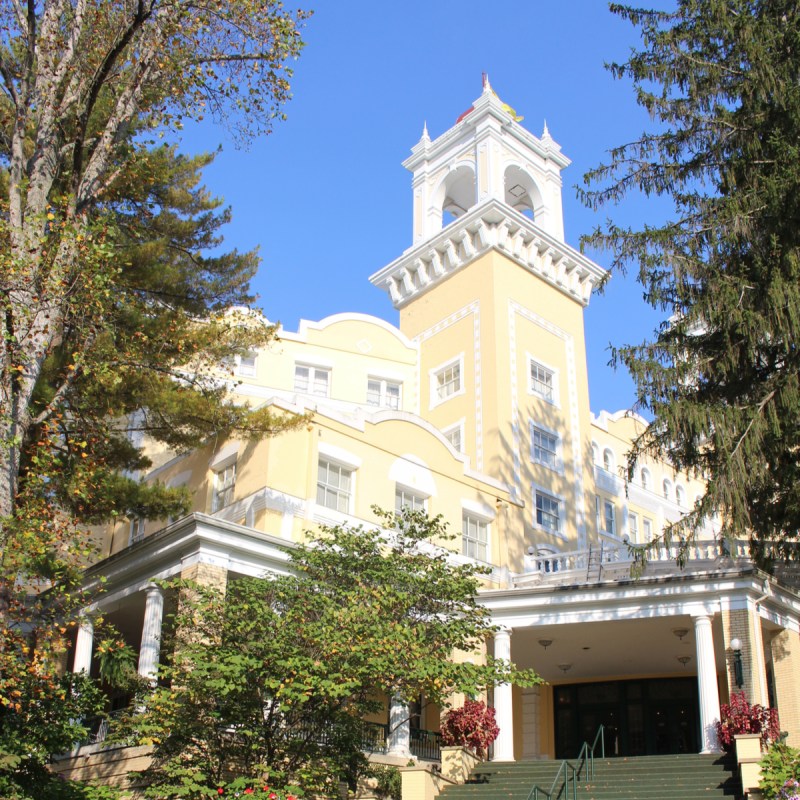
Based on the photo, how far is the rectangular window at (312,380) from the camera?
3416 cm

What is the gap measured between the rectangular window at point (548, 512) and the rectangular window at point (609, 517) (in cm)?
489

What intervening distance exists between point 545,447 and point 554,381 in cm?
279

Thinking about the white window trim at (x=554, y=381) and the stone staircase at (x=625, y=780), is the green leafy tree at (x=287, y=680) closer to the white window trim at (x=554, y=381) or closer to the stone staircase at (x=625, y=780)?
the stone staircase at (x=625, y=780)

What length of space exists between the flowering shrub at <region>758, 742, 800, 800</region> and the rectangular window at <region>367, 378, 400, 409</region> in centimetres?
2073

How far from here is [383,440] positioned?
87.2 feet

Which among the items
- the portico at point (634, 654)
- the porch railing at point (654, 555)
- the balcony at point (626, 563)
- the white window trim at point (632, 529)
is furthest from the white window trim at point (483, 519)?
the white window trim at point (632, 529)

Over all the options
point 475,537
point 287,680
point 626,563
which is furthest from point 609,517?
point 287,680

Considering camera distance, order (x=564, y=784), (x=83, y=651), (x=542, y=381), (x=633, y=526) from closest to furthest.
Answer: (x=564, y=784) < (x=83, y=651) < (x=542, y=381) < (x=633, y=526)

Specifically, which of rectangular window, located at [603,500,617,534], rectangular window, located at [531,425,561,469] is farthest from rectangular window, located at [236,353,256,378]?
rectangular window, located at [603,500,617,534]

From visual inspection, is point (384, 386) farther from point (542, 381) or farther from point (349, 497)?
point (349, 497)

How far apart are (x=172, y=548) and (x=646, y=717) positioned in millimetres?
13601

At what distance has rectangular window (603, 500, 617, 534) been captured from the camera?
37844mm

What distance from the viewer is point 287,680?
48.2ft

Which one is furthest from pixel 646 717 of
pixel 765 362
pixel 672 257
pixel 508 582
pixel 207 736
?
pixel 207 736
